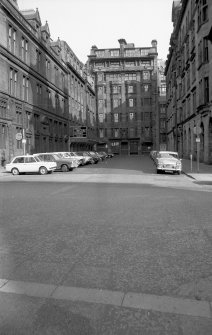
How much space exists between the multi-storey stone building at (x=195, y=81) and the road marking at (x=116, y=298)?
20553 mm

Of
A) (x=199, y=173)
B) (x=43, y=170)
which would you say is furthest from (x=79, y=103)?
(x=199, y=173)

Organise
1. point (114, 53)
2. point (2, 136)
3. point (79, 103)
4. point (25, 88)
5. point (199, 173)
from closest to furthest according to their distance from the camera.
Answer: point (199, 173), point (2, 136), point (25, 88), point (79, 103), point (114, 53)

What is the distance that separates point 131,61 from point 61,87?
1495 inches

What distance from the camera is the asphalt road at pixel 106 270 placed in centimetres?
349

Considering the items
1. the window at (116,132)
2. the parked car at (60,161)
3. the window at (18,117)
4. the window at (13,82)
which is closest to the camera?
the parked car at (60,161)

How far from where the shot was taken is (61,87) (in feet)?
183

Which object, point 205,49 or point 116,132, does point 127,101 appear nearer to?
point 116,132

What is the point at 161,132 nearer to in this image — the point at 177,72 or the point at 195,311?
the point at 177,72

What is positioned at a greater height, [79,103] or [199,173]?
[79,103]

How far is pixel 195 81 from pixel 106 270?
35196 millimetres

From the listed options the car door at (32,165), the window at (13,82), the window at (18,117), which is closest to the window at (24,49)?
the window at (13,82)

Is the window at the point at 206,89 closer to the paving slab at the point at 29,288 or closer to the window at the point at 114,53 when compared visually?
the paving slab at the point at 29,288

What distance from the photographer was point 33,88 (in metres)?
42.4

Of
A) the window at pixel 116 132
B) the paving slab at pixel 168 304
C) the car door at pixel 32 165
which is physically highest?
the window at pixel 116 132
